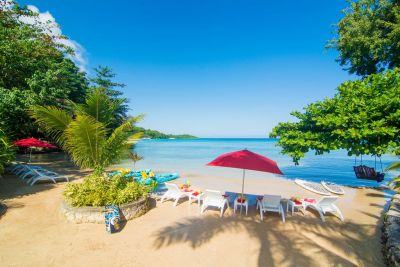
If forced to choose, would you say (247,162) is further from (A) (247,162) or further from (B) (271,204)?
(B) (271,204)

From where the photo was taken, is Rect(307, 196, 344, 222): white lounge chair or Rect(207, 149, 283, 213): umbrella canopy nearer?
Rect(207, 149, 283, 213): umbrella canopy

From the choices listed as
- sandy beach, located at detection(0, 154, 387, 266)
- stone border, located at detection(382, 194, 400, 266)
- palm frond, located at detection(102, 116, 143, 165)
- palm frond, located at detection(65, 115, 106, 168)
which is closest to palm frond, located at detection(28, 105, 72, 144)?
palm frond, located at detection(65, 115, 106, 168)

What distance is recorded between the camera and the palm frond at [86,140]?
6.73 m

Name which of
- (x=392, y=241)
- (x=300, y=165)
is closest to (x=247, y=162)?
(x=392, y=241)

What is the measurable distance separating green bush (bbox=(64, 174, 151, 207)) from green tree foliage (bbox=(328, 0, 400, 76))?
630 inches

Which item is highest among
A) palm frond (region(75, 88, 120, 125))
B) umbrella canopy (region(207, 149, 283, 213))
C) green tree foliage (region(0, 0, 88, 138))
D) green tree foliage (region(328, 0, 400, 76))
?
green tree foliage (region(328, 0, 400, 76))

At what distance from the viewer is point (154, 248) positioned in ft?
16.7

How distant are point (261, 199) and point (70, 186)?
6507 mm

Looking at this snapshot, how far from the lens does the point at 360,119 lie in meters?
9.95

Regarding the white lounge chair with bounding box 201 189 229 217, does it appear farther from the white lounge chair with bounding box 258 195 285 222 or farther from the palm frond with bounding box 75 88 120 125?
the palm frond with bounding box 75 88 120 125

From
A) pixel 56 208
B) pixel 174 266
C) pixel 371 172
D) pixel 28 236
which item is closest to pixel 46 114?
pixel 56 208

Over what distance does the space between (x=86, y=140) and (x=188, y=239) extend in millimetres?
4604

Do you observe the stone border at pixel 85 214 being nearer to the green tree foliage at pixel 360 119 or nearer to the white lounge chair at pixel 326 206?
the white lounge chair at pixel 326 206

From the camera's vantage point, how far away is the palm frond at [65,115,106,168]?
22.1 ft
